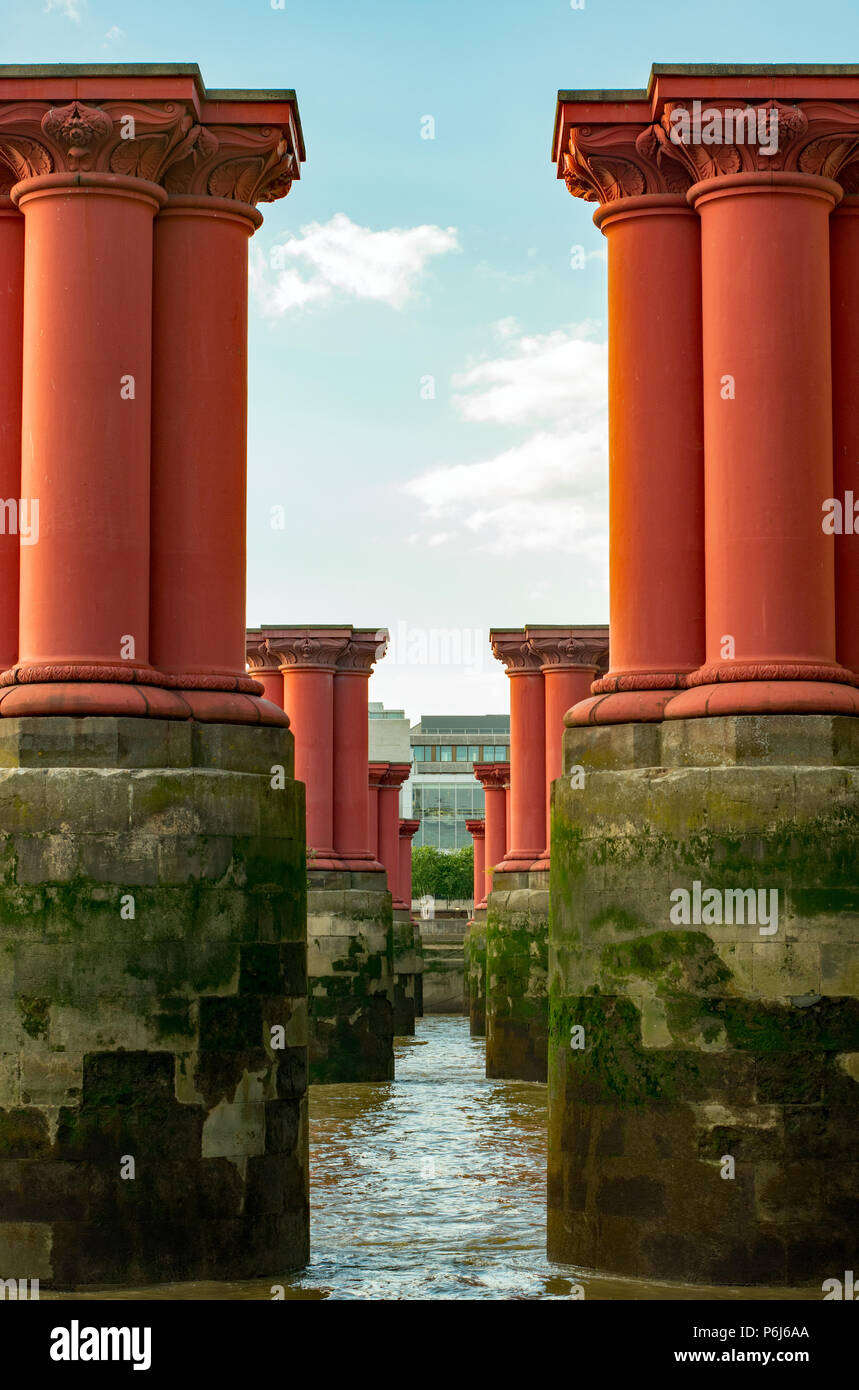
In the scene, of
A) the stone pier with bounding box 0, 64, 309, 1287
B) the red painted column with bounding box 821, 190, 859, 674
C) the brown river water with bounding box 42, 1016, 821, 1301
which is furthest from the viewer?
the red painted column with bounding box 821, 190, 859, 674

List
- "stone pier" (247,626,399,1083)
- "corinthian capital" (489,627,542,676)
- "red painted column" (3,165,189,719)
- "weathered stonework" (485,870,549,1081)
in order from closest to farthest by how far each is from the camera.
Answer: "red painted column" (3,165,189,719) → "stone pier" (247,626,399,1083) → "weathered stonework" (485,870,549,1081) → "corinthian capital" (489,627,542,676)

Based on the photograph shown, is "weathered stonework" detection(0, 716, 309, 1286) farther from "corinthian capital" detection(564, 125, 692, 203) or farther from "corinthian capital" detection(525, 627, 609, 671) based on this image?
"corinthian capital" detection(525, 627, 609, 671)

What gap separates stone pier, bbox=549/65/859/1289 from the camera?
541 inches

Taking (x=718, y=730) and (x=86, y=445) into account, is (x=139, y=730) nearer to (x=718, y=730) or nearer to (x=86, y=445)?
(x=86, y=445)

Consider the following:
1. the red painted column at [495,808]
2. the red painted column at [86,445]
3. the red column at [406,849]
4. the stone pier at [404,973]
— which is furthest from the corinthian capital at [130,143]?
the red column at [406,849]

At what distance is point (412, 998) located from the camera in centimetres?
5469

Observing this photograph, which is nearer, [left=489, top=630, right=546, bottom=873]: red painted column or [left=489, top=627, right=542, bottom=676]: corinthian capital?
[left=489, top=630, right=546, bottom=873]: red painted column

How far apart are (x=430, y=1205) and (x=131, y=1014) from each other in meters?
8.04

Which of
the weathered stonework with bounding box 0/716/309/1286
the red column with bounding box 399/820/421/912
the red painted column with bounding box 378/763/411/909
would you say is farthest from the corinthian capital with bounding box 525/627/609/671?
the red column with bounding box 399/820/421/912

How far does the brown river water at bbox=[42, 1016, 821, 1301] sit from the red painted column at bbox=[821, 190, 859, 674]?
5.33m

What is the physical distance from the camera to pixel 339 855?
3881cm

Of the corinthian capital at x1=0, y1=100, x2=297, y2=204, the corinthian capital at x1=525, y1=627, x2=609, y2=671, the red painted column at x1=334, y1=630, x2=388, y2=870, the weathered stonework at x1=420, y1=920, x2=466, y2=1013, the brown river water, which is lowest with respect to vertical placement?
the weathered stonework at x1=420, y1=920, x2=466, y2=1013
